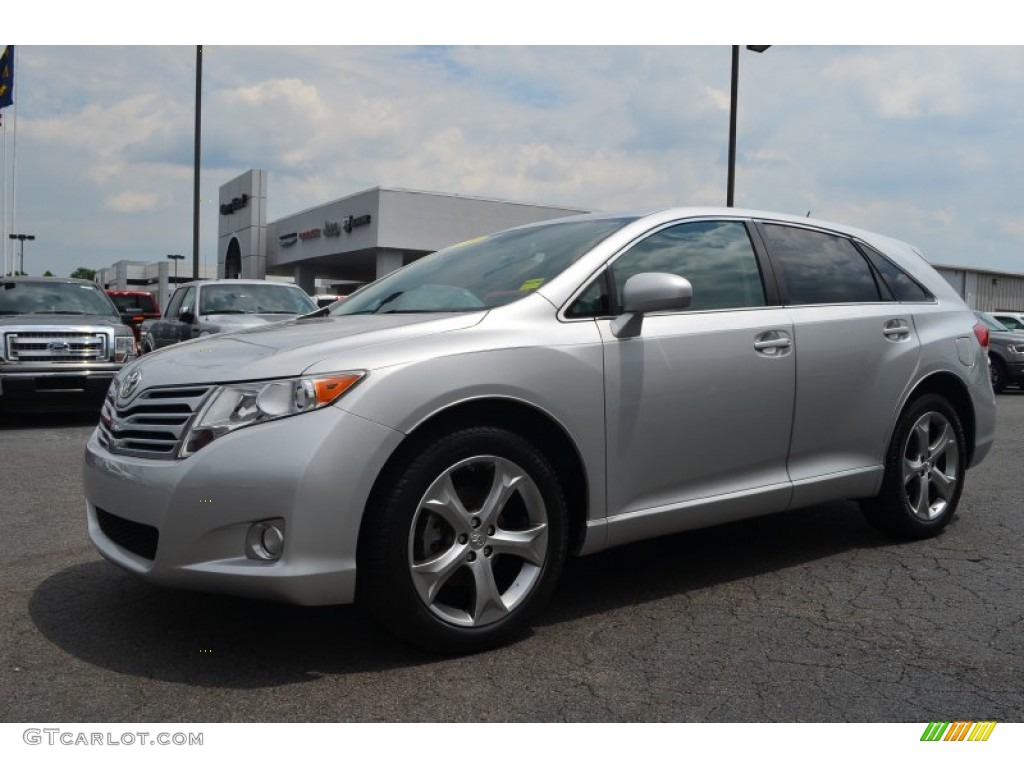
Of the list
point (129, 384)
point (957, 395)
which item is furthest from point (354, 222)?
point (129, 384)

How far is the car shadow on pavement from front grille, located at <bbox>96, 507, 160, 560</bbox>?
14.0 inches

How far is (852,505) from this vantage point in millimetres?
5977

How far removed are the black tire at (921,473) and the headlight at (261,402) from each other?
9.63 feet

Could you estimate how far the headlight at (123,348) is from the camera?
10719 mm

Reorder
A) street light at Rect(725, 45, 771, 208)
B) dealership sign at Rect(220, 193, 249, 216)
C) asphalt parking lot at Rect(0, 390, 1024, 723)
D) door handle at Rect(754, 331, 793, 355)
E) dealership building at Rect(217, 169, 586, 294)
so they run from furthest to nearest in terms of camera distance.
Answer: dealership sign at Rect(220, 193, 249, 216)
dealership building at Rect(217, 169, 586, 294)
street light at Rect(725, 45, 771, 208)
door handle at Rect(754, 331, 793, 355)
asphalt parking lot at Rect(0, 390, 1024, 723)

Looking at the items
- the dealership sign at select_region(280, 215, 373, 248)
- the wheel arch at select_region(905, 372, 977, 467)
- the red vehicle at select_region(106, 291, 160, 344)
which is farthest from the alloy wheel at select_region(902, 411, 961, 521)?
the dealership sign at select_region(280, 215, 373, 248)

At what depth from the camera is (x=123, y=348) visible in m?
10.8

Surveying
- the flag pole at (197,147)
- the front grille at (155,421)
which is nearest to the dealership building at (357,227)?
the flag pole at (197,147)

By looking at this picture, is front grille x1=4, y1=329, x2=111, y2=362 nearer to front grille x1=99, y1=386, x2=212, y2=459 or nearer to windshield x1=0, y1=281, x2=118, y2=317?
windshield x1=0, y1=281, x2=118, y2=317

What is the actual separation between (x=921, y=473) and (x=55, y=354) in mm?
8868

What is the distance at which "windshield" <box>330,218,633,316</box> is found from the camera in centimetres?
388

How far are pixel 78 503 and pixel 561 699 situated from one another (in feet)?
13.3

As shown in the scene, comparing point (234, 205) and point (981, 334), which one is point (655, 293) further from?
point (234, 205)

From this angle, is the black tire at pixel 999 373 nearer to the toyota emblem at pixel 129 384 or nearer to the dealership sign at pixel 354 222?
the toyota emblem at pixel 129 384
